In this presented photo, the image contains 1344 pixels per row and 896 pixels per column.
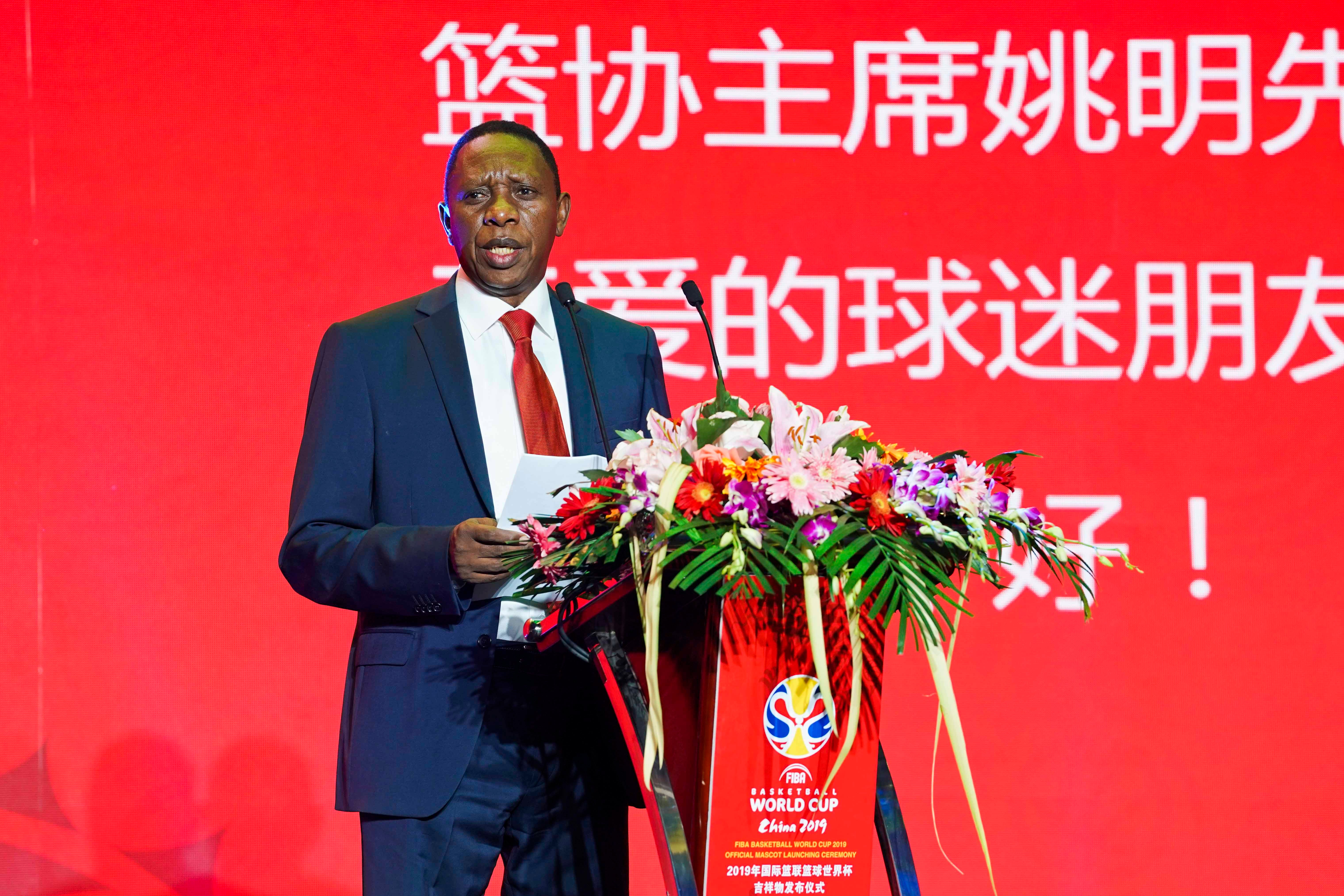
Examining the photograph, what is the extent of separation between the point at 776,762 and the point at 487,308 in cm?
78

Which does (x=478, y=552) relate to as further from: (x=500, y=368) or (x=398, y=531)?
(x=500, y=368)

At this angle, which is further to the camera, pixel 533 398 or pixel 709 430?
pixel 533 398

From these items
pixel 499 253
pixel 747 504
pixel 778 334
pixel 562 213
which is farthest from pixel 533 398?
pixel 778 334

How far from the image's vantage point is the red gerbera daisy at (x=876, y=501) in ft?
3.88

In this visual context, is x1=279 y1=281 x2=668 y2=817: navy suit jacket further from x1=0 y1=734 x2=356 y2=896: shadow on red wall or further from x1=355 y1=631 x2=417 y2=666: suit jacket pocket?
x1=0 y1=734 x2=356 y2=896: shadow on red wall

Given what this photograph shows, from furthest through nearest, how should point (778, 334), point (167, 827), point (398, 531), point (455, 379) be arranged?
point (778, 334)
point (167, 827)
point (455, 379)
point (398, 531)

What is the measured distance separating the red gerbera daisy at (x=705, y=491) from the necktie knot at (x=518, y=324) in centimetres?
62

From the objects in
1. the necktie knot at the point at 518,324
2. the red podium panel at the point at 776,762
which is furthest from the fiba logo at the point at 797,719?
the necktie knot at the point at 518,324

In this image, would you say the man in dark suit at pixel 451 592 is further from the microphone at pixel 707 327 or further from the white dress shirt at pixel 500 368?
the microphone at pixel 707 327

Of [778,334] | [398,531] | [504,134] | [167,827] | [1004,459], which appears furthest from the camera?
[778,334]

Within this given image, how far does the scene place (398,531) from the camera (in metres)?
1.52

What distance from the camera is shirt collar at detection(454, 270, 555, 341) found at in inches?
69.3

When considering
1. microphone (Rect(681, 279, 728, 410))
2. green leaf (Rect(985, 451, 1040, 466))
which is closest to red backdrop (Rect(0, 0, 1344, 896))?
microphone (Rect(681, 279, 728, 410))

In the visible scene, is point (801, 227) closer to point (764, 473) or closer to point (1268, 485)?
point (1268, 485)
